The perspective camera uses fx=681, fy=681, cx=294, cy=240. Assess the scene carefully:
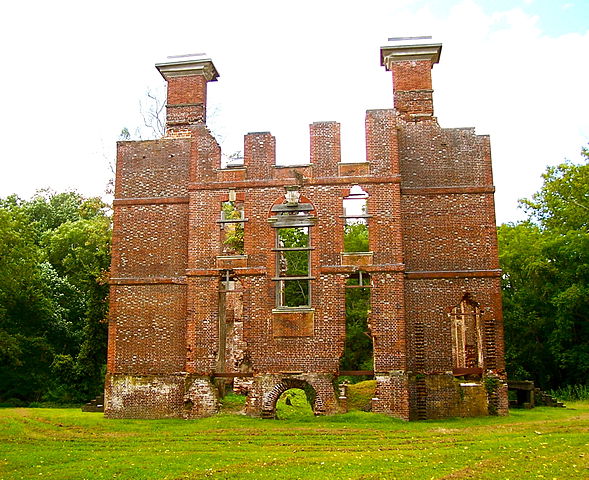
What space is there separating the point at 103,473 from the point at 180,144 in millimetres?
12845

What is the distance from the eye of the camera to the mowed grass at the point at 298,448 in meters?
12.2

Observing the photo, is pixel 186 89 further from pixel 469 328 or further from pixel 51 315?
pixel 51 315

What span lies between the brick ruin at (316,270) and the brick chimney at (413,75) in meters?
0.07

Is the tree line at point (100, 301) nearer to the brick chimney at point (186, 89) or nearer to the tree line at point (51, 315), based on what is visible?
the tree line at point (51, 315)

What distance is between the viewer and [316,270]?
829 inches

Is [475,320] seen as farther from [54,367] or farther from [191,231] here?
[54,367]

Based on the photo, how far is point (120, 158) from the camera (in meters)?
23.1

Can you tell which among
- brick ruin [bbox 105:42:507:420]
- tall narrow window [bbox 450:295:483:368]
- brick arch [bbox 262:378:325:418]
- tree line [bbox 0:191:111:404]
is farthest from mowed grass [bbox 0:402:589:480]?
tree line [bbox 0:191:111:404]

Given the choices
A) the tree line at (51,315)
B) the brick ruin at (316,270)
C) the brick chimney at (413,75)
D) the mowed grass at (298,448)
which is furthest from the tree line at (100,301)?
the brick chimney at (413,75)

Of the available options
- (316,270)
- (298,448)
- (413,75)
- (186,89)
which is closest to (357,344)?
(316,270)

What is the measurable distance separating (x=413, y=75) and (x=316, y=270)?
303 inches

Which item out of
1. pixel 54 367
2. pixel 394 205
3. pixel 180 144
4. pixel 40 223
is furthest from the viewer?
pixel 40 223

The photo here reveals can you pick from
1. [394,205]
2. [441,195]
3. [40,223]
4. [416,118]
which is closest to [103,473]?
[394,205]

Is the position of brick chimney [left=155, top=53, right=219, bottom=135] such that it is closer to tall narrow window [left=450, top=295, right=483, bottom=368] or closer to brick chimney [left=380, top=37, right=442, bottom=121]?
brick chimney [left=380, top=37, right=442, bottom=121]
